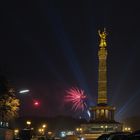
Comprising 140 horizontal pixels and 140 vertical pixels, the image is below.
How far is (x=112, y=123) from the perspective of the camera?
125 metres

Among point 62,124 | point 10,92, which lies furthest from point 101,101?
point 10,92

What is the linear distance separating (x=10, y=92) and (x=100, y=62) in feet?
239

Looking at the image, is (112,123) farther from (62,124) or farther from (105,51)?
(62,124)

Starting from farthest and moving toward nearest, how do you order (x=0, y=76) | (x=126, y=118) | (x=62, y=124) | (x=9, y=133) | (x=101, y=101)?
1. (x=126, y=118)
2. (x=62, y=124)
3. (x=101, y=101)
4. (x=0, y=76)
5. (x=9, y=133)

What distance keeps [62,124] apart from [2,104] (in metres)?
125

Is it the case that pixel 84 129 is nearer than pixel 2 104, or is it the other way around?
pixel 2 104

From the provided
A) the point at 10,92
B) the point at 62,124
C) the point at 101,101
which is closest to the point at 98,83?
the point at 101,101

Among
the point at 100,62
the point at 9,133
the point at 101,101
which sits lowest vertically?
the point at 9,133

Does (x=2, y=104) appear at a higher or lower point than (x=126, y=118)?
lower

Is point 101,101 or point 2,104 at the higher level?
point 101,101

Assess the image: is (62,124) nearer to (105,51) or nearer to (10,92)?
(105,51)

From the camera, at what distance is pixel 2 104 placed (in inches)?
2060

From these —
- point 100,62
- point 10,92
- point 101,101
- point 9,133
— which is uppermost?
point 100,62

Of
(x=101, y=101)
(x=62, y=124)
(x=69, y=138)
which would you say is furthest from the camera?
(x=62, y=124)
